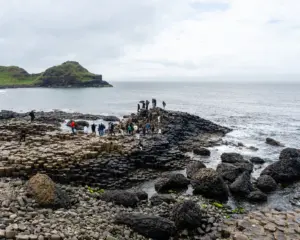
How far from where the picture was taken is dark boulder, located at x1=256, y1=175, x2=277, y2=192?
27.9m

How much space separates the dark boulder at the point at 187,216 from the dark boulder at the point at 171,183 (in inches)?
254

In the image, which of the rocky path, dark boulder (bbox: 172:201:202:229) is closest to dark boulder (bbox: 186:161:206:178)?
the rocky path

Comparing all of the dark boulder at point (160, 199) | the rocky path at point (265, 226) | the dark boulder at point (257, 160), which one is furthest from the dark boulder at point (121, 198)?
the dark boulder at point (257, 160)

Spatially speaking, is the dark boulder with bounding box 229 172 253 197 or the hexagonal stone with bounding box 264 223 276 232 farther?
the dark boulder with bounding box 229 172 253 197

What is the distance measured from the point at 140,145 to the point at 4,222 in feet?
69.7

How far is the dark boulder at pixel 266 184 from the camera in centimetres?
2794

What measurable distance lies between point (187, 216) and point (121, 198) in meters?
5.35

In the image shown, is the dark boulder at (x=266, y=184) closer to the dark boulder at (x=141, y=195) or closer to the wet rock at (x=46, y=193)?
the dark boulder at (x=141, y=195)

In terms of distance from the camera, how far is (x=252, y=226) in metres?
19.2

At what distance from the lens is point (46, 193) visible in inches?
762

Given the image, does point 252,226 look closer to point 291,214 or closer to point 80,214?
point 291,214

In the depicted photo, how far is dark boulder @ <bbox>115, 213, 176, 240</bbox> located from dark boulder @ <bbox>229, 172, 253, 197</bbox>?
31.2ft

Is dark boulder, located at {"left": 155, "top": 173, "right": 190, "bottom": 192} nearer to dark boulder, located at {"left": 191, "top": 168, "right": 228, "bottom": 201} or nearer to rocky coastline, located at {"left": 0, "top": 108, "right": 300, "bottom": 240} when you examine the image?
rocky coastline, located at {"left": 0, "top": 108, "right": 300, "bottom": 240}

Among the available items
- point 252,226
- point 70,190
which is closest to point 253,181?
point 252,226
